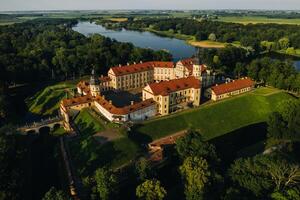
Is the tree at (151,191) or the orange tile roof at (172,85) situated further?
the orange tile roof at (172,85)

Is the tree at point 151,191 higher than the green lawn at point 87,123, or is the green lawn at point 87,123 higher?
the tree at point 151,191

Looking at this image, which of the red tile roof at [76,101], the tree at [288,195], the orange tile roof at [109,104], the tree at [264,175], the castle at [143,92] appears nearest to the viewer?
the tree at [288,195]

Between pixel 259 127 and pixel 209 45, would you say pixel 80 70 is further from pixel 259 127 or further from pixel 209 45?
pixel 209 45

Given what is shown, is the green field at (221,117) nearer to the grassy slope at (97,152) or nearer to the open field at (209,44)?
the grassy slope at (97,152)

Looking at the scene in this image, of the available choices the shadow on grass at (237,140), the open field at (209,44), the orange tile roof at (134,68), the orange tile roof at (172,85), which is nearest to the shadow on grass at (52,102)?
the orange tile roof at (134,68)

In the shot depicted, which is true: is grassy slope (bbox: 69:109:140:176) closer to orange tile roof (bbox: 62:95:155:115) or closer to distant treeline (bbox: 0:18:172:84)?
orange tile roof (bbox: 62:95:155:115)

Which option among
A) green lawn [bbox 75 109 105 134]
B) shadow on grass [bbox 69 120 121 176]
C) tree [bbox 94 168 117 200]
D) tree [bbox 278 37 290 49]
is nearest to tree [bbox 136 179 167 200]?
tree [bbox 94 168 117 200]

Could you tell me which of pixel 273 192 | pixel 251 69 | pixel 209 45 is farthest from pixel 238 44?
pixel 273 192

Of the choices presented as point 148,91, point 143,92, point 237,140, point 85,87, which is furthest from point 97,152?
point 85,87
